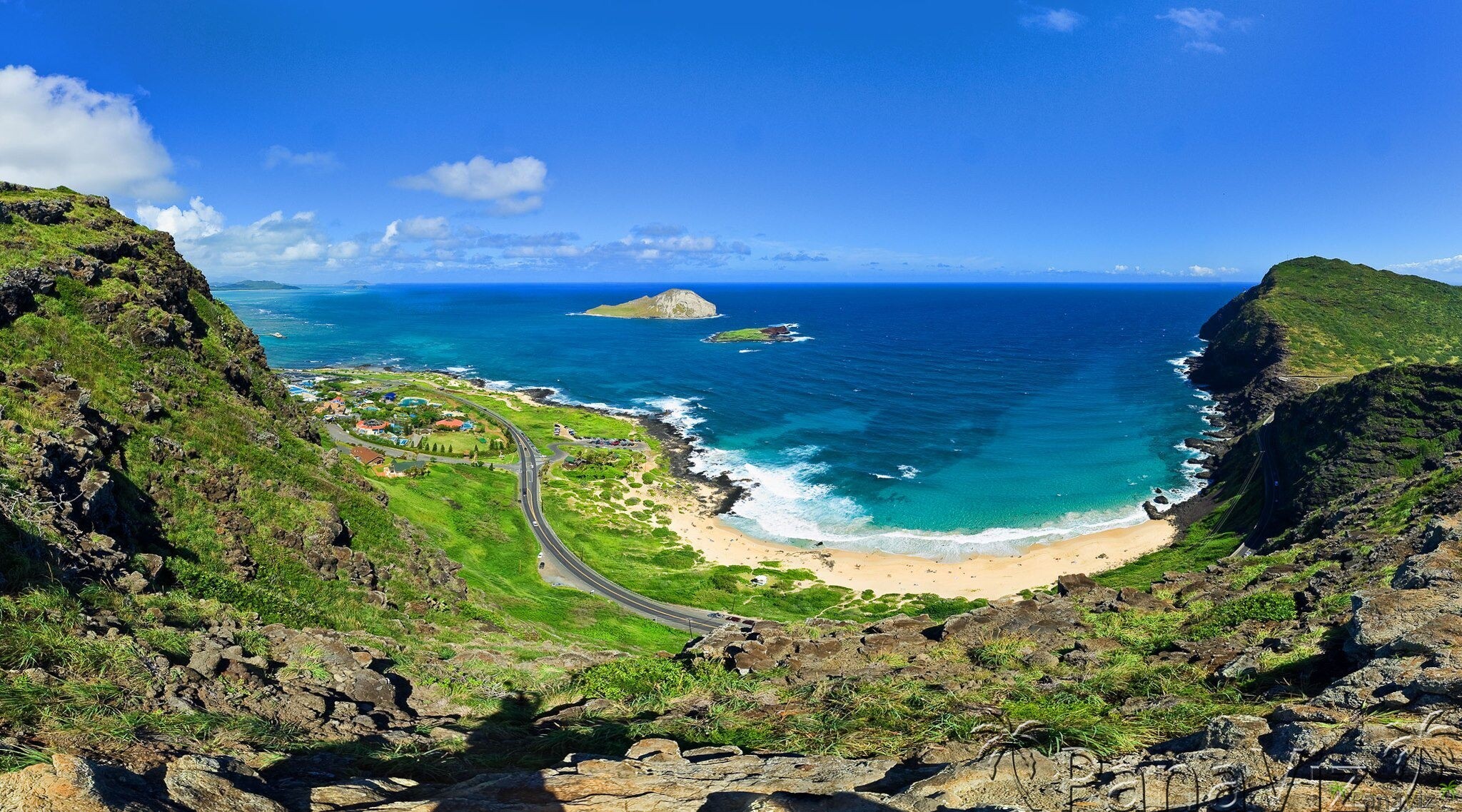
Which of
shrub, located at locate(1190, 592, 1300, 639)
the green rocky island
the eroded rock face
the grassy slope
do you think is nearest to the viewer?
the green rocky island

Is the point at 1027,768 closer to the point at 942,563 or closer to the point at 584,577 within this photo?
the point at 584,577

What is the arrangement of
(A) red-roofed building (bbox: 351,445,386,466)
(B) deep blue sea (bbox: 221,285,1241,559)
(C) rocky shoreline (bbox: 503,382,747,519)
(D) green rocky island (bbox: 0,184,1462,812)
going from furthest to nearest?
(C) rocky shoreline (bbox: 503,382,747,519)
(B) deep blue sea (bbox: 221,285,1241,559)
(A) red-roofed building (bbox: 351,445,386,466)
(D) green rocky island (bbox: 0,184,1462,812)

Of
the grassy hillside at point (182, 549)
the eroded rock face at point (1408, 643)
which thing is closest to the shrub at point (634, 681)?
the grassy hillside at point (182, 549)

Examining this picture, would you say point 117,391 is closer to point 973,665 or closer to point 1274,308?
point 973,665

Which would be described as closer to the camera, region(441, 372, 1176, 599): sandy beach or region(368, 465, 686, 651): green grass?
region(368, 465, 686, 651): green grass

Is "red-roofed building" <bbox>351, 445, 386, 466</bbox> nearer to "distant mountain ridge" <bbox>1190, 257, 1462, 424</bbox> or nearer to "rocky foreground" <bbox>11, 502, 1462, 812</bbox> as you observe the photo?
"rocky foreground" <bbox>11, 502, 1462, 812</bbox>

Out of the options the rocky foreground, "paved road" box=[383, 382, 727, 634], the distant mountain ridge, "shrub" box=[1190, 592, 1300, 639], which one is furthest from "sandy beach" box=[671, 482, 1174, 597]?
the distant mountain ridge

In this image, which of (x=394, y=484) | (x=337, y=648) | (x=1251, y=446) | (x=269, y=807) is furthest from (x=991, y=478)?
(x=269, y=807)
